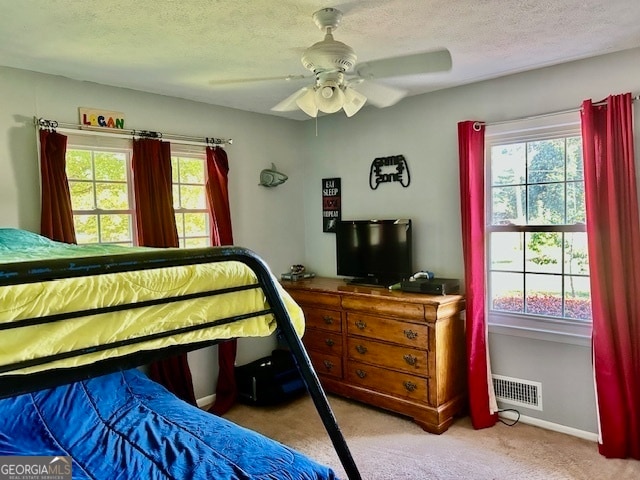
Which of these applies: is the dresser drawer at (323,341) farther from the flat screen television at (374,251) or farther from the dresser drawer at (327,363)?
the flat screen television at (374,251)

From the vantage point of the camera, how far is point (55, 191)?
2.82m

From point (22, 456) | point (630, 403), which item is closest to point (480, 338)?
point (630, 403)

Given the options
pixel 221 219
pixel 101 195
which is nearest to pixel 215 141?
pixel 221 219

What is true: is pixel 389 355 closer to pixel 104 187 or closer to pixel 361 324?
pixel 361 324

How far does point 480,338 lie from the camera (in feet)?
10.5

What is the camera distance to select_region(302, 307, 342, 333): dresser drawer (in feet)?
11.9

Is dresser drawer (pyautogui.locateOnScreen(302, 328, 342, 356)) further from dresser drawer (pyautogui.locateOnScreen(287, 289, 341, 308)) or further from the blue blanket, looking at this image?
the blue blanket

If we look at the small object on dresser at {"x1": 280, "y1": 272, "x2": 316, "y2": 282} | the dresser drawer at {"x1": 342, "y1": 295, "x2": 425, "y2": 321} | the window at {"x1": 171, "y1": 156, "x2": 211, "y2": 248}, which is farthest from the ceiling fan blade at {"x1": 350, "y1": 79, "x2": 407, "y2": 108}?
the small object on dresser at {"x1": 280, "y1": 272, "x2": 316, "y2": 282}

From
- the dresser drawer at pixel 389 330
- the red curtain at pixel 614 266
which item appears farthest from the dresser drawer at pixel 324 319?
the red curtain at pixel 614 266

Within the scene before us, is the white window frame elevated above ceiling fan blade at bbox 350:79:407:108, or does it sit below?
below

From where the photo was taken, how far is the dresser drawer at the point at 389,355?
125 inches

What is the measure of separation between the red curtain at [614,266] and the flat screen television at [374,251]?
4.26 ft

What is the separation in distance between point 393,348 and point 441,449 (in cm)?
73

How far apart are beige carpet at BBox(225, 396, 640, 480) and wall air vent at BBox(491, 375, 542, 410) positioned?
159 millimetres
